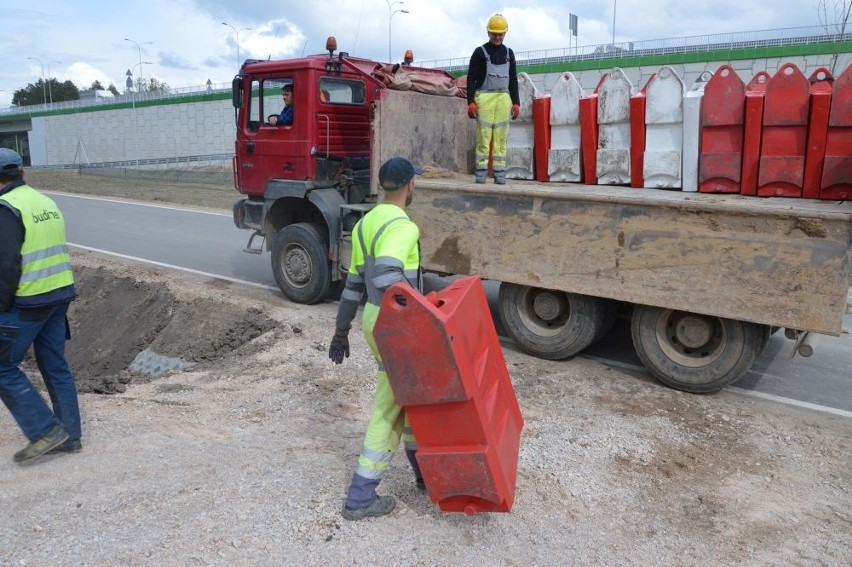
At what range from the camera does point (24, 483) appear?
13.2ft

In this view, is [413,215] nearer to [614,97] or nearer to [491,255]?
[491,255]

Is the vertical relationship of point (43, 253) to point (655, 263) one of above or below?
above

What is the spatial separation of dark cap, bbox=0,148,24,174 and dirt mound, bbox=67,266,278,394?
8.49ft

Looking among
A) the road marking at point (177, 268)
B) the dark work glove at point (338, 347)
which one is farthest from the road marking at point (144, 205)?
the dark work glove at point (338, 347)

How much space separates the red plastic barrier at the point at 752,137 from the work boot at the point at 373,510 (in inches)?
169

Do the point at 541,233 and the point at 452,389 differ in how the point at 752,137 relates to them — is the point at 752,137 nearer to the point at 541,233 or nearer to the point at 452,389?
the point at 541,233

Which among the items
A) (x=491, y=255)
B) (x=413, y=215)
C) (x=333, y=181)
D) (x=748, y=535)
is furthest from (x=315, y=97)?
(x=748, y=535)

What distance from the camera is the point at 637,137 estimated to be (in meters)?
6.78

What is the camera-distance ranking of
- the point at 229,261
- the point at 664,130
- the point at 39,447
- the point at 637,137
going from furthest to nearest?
the point at 229,261, the point at 637,137, the point at 664,130, the point at 39,447

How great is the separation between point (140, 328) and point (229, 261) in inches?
108

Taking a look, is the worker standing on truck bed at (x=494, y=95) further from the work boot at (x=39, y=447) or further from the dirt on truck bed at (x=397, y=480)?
the work boot at (x=39, y=447)

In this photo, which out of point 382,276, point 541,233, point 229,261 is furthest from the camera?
point 229,261

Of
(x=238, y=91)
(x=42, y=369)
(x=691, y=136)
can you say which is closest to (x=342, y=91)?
(x=238, y=91)

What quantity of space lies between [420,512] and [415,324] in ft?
4.01
